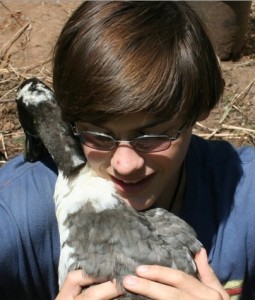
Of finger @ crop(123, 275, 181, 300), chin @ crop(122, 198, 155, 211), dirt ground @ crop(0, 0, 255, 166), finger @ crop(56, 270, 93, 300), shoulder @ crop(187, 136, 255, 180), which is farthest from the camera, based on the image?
dirt ground @ crop(0, 0, 255, 166)

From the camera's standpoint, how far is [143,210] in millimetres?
2318

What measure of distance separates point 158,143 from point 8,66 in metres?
2.55

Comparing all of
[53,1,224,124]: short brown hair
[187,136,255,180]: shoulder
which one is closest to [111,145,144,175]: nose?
[53,1,224,124]: short brown hair

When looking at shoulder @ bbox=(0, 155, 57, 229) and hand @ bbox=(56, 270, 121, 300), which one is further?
shoulder @ bbox=(0, 155, 57, 229)

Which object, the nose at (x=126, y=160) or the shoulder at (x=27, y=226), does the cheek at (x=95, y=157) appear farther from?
the shoulder at (x=27, y=226)

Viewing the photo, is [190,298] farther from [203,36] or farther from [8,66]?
[8,66]

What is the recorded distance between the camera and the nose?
2.08 m

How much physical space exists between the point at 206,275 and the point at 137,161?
416 millimetres

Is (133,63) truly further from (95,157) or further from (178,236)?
(178,236)

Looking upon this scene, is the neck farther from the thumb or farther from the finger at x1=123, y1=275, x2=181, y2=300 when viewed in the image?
the finger at x1=123, y1=275, x2=181, y2=300

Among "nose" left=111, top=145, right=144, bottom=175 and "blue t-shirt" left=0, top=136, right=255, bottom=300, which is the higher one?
"nose" left=111, top=145, right=144, bottom=175

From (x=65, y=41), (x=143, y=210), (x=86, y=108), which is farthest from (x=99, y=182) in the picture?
(x=65, y=41)

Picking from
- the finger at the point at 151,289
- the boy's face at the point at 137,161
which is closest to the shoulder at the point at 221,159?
the boy's face at the point at 137,161

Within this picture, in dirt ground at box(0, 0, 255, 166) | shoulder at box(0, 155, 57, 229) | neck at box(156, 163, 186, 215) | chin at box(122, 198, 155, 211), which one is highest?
chin at box(122, 198, 155, 211)
